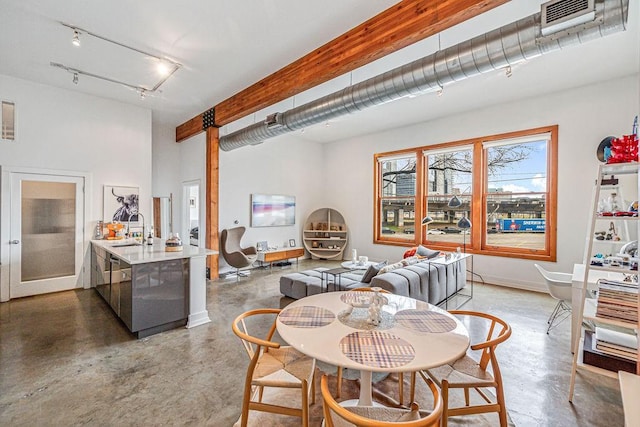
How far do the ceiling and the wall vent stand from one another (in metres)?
0.64

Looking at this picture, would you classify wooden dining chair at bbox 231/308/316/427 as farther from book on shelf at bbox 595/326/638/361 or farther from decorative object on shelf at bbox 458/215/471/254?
decorative object on shelf at bbox 458/215/471/254

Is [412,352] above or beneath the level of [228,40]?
beneath

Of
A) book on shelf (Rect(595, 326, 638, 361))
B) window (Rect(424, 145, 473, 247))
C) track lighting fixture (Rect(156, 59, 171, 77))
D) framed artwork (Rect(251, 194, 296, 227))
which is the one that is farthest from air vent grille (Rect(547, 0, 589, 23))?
framed artwork (Rect(251, 194, 296, 227))

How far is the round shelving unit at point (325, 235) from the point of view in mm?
7996

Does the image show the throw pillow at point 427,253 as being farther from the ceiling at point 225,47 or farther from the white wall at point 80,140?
the white wall at point 80,140

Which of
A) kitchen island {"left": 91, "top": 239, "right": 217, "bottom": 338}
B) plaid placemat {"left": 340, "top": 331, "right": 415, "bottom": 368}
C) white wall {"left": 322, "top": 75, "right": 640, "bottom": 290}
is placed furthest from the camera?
white wall {"left": 322, "top": 75, "right": 640, "bottom": 290}

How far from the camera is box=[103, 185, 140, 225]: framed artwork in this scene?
212 inches

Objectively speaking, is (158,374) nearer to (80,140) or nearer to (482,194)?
(80,140)

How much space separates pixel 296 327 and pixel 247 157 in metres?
5.72

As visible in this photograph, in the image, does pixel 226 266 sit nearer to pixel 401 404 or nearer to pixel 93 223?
pixel 93 223

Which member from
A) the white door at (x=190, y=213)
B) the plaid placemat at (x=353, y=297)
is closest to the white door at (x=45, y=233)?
the white door at (x=190, y=213)

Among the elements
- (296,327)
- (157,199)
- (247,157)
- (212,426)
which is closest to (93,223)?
(157,199)

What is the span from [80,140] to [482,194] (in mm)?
7549

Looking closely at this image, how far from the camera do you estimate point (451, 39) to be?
3.35m
